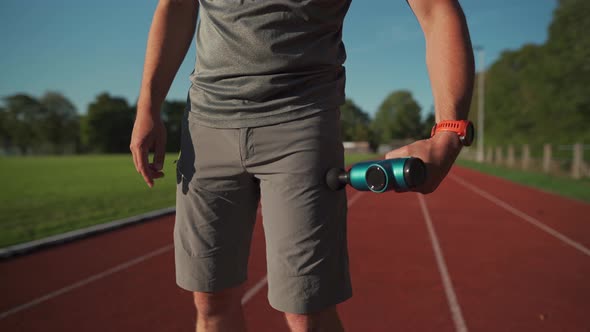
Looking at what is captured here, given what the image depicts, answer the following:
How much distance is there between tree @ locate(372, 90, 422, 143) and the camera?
2643mm

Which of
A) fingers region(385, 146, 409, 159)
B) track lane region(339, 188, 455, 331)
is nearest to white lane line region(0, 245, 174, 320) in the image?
track lane region(339, 188, 455, 331)

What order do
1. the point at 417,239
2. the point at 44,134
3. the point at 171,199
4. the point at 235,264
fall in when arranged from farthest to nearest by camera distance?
1. the point at 44,134
2. the point at 171,199
3. the point at 417,239
4. the point at 235,264

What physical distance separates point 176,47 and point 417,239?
189 inches

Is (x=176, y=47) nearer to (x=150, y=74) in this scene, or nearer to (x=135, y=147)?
(x=150, y=74)

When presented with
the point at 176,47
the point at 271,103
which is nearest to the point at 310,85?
the point at 271,103

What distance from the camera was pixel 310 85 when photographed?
1202 millimetres

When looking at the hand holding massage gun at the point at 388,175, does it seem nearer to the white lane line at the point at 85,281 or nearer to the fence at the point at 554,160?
the white lane line at the point at 85,281

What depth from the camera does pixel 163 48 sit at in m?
1.47

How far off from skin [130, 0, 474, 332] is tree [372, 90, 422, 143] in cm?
133

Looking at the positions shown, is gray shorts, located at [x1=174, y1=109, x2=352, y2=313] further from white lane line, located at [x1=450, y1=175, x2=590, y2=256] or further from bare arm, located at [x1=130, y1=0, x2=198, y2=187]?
white lane line, located at [x1=450, y1=175, x2=590, y2=256]

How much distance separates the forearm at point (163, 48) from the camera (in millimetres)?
1463

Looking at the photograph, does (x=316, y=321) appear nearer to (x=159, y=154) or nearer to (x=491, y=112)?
(x=159, y=154)

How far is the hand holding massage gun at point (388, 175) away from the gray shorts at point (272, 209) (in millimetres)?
155

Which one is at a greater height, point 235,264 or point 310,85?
point 310,85
